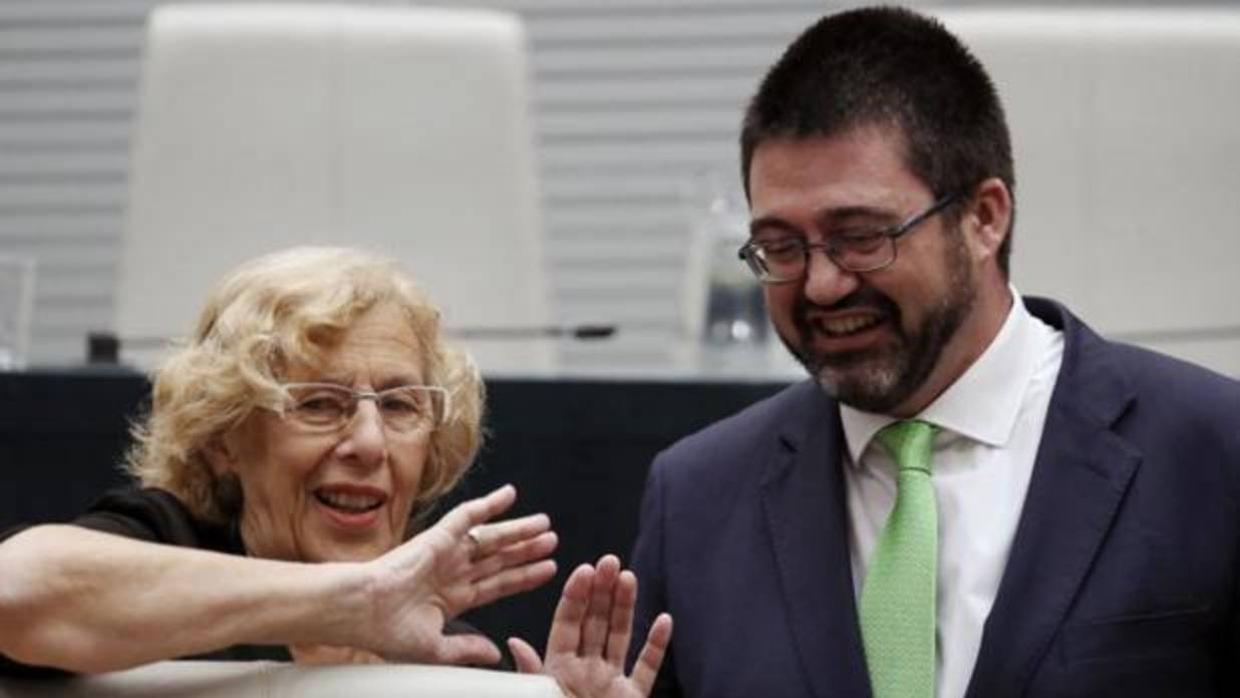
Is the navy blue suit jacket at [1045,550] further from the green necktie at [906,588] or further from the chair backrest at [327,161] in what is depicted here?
the chair backrest at [327,161]

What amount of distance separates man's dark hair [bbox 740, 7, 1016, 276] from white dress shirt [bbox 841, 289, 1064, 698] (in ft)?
0.42

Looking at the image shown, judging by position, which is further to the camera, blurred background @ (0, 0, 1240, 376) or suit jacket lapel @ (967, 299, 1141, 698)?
blurred background @ (0, 0, 1240, 376)

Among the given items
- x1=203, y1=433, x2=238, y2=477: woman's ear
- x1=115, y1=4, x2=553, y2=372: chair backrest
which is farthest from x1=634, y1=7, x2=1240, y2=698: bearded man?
x1=115, y1=4, x2=553, y2=372: chair backrest

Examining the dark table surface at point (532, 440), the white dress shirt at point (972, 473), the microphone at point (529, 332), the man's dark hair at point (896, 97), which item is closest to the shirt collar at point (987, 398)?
the white dress shirt at point (972, 473)

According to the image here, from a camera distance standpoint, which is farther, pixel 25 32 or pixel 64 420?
pixel 25 32

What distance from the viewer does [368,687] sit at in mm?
2775

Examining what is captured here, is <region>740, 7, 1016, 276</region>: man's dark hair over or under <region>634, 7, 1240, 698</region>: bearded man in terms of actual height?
over

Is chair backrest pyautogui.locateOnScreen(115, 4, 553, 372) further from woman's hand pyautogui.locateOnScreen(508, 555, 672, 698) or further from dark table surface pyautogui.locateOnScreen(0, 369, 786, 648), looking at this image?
woman's hand pyautogui.locateOnScreen(508, 555, 672, 698)

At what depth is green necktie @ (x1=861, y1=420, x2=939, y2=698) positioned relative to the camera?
3154 mm

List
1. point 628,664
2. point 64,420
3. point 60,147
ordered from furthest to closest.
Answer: point 60,147 < point 64,420 < point 628,664

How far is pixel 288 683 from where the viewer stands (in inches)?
111

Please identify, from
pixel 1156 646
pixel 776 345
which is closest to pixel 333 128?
pixel 776 345

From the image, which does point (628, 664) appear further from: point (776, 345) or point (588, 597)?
point (776, 345)

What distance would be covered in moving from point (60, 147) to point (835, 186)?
16.0ft
